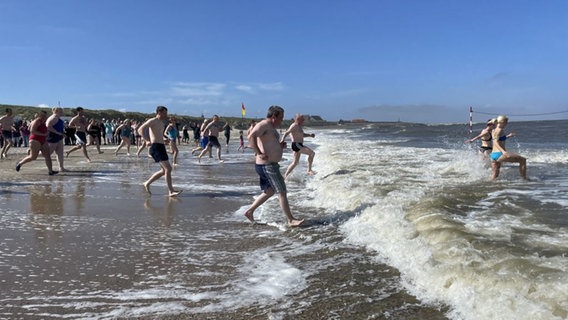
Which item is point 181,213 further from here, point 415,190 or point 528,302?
point 528,302

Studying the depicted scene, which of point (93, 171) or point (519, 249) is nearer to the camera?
point (519, 249)

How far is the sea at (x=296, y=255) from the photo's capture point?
345cm

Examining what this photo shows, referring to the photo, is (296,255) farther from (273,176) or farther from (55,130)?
(55,130)

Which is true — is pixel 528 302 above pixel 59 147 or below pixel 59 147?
below

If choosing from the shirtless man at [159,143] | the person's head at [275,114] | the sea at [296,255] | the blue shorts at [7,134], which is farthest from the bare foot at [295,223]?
the blue shorts at [7,134]

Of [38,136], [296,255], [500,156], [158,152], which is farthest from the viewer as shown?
[38,136]

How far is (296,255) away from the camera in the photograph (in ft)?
15.9

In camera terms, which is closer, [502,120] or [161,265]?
[161,265]

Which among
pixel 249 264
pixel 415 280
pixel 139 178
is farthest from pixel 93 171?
pixel 415 280

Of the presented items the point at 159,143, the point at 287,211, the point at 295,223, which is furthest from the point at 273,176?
the point at 159,143

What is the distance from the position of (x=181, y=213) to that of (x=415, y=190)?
4203 mm

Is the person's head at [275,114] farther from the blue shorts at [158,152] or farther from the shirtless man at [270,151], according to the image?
the blue shorts at [158,152]

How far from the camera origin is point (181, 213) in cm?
722

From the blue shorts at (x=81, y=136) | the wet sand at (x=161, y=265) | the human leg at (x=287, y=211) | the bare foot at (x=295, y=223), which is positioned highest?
the blue shorts at (x=81, y=136)
